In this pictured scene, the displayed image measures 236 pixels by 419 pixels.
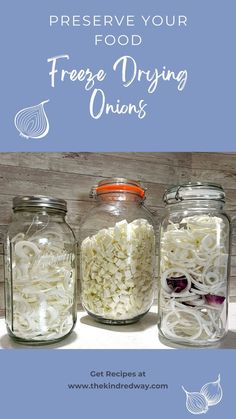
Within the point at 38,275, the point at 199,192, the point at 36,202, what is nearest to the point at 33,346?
the point at 38,275

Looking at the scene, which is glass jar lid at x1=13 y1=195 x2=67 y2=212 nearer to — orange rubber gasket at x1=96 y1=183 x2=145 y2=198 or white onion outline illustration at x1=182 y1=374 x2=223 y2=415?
orange rubber gasket at x1=96 y1=183 x2=145 y2=198

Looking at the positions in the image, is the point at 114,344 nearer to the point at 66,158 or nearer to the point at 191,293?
the point at 191,293

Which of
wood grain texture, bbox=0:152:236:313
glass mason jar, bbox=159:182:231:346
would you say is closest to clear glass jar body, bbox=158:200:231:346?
glass mason jar, bbox=159:182:231:346

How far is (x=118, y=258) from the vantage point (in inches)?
24.0

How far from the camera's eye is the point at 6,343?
56 cm

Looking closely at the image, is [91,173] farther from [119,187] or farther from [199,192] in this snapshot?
[199,192]

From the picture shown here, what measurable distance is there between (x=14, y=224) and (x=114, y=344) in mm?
301

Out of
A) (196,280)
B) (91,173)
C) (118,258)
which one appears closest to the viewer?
(196,280)

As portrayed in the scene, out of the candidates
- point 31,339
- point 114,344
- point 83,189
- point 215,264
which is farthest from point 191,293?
point 83,189

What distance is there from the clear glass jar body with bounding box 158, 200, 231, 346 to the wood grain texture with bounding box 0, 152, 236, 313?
0.94 feet

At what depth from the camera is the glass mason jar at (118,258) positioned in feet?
2.00
